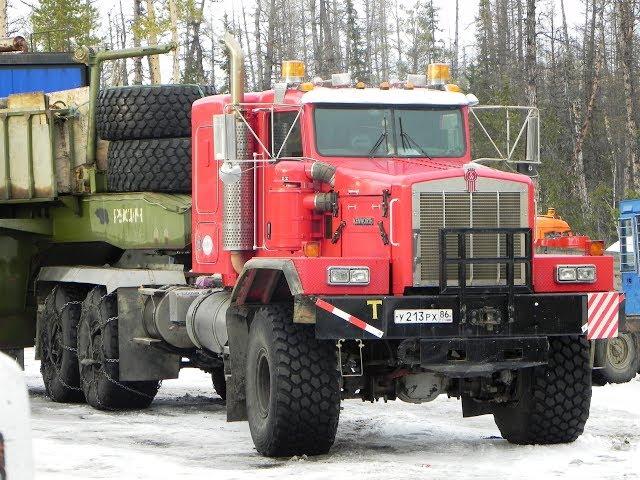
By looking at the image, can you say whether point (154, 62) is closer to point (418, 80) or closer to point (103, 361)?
point (103, 361)

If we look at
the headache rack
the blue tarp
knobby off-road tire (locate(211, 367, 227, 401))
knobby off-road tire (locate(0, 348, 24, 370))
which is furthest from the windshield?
the blue tarp

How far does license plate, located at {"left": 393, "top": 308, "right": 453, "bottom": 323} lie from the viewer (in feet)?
31.9

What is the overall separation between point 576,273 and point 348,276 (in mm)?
1818

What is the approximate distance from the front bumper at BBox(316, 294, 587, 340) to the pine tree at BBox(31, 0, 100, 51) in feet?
97.8

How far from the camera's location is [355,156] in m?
11.0

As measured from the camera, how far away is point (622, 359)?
53.3 ft

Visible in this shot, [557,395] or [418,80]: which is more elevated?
[418,80]

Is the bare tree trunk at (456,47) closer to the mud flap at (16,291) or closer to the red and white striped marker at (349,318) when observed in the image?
the mud flap at (16,291)

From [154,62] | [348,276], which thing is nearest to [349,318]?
[348,276]

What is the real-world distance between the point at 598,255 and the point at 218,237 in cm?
315

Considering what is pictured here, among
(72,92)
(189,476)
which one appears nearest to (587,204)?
(72,92)

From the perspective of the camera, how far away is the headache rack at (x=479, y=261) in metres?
9.95

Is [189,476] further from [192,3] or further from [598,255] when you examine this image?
[192,3]

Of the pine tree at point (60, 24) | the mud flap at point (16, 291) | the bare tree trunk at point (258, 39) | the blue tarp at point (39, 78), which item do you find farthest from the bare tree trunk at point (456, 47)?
the mud flap at point (16, 291)
